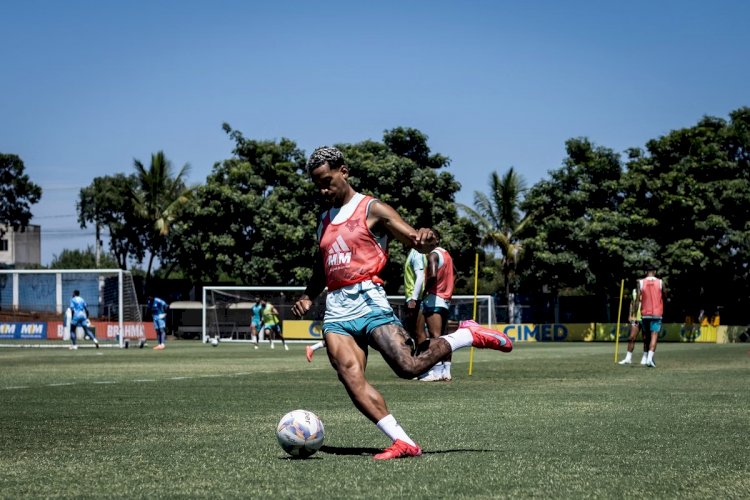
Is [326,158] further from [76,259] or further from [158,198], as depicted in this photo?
[76,259]

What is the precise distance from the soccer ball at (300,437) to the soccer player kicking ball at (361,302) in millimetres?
329

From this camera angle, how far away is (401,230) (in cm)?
703

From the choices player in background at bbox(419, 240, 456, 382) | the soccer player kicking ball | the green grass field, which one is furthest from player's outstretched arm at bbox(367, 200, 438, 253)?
player in background at bbox(419, 240, 456, 382)

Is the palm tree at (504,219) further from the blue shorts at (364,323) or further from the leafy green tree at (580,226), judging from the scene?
the blue shorts at (364,323)

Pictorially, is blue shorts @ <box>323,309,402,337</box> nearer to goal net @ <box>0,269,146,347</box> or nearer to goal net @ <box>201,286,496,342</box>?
goal net @ <box>0,269,146,347</box>

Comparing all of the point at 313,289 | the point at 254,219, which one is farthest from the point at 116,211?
the point at 313,289

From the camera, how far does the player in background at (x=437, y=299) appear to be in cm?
1606

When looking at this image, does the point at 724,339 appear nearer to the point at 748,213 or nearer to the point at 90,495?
the point at 748,213

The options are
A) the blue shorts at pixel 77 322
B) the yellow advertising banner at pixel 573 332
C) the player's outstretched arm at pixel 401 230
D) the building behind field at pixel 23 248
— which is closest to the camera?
the player's outstretched arm at pixel 401 230

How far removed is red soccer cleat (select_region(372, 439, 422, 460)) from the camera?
6.90 m

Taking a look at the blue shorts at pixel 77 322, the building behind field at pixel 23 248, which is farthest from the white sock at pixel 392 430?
the building behind field at pixel 23 248

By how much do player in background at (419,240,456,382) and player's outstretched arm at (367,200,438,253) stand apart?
28.6 ft

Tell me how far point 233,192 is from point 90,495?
184 ft

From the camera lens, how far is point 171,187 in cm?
7038
